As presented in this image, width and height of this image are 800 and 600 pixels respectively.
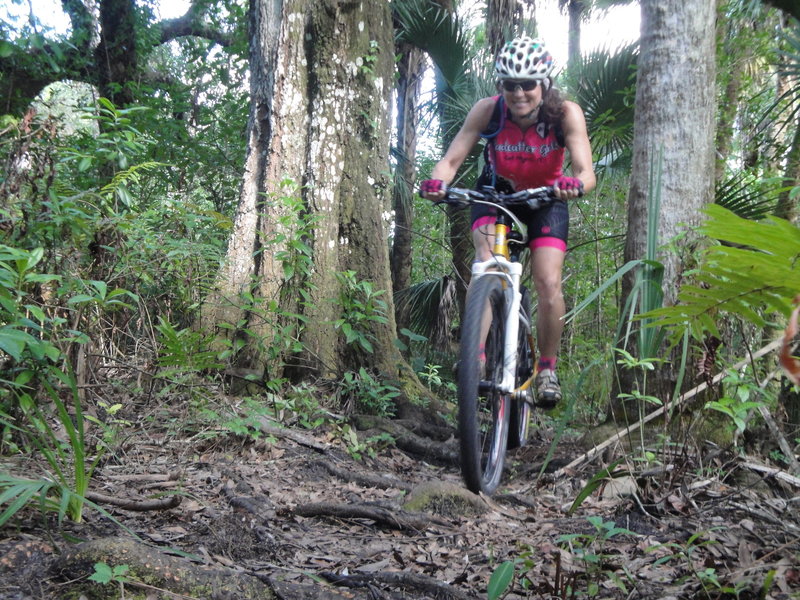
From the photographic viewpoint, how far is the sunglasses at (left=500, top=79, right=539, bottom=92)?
3682 millimetres

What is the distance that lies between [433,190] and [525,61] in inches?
33.5

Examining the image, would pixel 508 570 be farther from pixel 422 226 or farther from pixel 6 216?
pixel 422 226

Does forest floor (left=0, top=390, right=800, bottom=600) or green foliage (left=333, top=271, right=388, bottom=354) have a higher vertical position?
green foliage (left=333, top=271, right=388, bottom=354)

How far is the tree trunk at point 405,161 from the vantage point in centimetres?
1020

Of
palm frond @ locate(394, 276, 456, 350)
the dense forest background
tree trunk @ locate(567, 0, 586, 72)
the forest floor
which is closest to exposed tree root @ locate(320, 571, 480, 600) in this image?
the forest floor

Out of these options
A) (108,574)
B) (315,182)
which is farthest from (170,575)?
(315,182)

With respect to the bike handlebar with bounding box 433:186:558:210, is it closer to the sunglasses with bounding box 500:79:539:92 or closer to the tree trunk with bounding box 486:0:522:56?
the sunglasses with bounding box 500:79:539:92

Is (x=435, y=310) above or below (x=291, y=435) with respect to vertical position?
above

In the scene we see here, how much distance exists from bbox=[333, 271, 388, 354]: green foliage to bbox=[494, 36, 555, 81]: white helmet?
1.73 metres

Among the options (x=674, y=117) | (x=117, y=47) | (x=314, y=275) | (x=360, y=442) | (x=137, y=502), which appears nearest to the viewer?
(x=137, y=502)

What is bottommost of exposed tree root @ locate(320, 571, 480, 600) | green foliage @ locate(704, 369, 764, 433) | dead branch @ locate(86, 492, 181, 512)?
exposed tree root @ locate(320, 571, 480, 600)

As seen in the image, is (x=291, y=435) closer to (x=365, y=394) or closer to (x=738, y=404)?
(x=365, y=394)

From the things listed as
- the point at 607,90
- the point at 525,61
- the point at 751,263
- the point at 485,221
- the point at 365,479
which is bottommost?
the point at 365,479

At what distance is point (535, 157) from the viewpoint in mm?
3936
